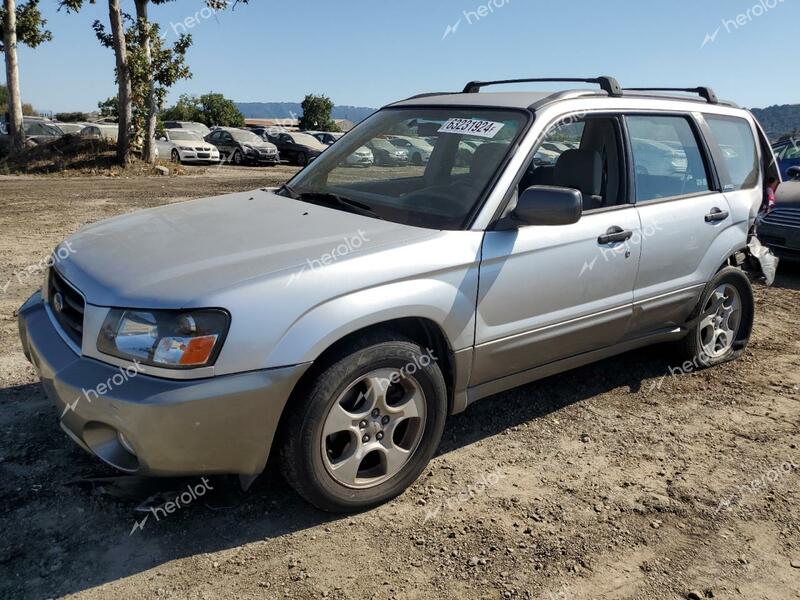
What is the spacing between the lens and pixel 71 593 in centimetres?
246

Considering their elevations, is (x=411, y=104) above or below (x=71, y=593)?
above

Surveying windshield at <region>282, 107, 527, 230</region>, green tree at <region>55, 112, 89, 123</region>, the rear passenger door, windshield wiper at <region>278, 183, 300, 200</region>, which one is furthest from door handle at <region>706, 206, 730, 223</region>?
green tree at <region>55, 112, 89, 123</region>

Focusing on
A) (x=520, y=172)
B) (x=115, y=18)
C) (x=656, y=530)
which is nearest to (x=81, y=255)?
(x=520, y=172)

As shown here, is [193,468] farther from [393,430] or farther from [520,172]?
[520,172]

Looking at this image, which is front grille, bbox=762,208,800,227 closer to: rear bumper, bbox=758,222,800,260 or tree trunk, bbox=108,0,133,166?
rear bumper, bbox=758,222,800,260

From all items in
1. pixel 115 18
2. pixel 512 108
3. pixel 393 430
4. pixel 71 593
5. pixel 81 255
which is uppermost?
pixel 115 18

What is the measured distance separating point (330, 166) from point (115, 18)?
17.2 metres

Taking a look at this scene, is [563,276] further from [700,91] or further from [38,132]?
[38,132]

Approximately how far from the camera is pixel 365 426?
9.64 ft

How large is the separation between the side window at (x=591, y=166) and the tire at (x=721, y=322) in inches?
44.0

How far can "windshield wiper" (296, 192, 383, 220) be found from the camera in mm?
3395

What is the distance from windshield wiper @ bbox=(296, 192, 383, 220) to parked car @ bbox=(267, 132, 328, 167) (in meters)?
25.0

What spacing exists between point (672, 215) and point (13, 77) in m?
22.0

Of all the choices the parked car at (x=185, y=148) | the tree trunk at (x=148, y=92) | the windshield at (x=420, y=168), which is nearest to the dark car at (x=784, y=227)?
the windshield at (x=420, y=168)
